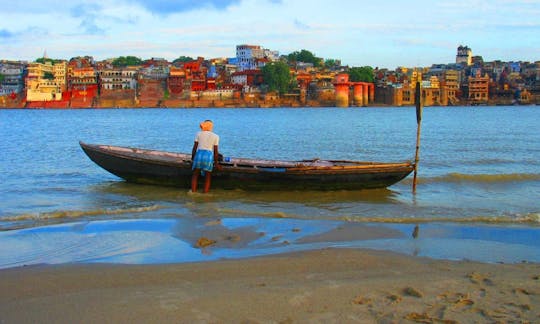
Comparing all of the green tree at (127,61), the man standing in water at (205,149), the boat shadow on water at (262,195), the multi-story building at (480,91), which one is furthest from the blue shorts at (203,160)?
the green tree at (127,61)

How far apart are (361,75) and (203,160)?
11912cm

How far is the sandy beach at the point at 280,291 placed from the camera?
4258mm

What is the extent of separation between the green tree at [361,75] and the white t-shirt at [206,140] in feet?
388

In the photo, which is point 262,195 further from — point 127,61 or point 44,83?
point 127,61

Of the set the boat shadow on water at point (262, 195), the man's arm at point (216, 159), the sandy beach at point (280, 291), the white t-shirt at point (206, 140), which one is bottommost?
the boat shadow on water at point (262, 195)

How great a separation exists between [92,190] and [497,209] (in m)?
8.39

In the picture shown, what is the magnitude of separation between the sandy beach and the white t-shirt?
4975 mm

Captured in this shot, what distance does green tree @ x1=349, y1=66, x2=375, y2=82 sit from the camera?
4963 inches

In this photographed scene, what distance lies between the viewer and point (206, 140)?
10719 millimetres

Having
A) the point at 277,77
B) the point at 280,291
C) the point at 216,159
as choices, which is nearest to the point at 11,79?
the point at 277,77

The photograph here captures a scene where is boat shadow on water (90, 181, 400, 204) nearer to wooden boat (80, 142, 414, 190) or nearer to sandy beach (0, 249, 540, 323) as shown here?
wooden boat (80, 142, 414, 190)

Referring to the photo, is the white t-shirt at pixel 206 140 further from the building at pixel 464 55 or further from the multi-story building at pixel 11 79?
the building at pixel 464 55

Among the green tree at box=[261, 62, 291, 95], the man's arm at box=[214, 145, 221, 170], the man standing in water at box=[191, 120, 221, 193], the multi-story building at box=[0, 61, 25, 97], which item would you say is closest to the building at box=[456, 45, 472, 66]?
the green tree at box=[261, 62, 291, 95]

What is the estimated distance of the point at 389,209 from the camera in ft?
32.8
